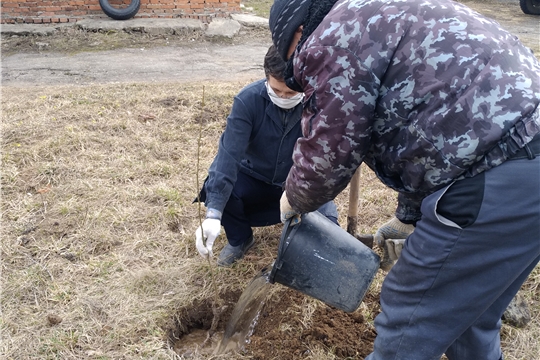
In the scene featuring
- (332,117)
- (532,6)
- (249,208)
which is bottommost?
(249,208)

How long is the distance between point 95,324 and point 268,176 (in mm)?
1134

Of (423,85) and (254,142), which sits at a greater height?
(423,85)

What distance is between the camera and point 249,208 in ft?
9.37

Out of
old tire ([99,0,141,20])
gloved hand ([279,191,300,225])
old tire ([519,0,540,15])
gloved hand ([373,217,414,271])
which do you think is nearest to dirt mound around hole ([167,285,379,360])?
gloved hand ([373,217,414,271])

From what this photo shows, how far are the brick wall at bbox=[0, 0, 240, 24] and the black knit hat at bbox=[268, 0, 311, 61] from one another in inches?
300

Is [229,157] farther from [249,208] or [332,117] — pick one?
[332,117]

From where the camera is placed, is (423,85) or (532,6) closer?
(423,85)

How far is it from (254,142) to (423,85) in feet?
4.62

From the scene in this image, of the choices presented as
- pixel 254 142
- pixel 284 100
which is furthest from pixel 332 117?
pixel 254 142

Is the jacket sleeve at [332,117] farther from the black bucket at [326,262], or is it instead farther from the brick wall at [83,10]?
the brick wall at [83,10]

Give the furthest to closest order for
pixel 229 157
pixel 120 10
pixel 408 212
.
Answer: pixel 120 10 < pixel 229 157 < pixel 408 212

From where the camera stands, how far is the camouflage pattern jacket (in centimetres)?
130

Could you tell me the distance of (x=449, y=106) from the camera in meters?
1.32

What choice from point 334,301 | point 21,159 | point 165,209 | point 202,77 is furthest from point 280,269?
point 202,77
